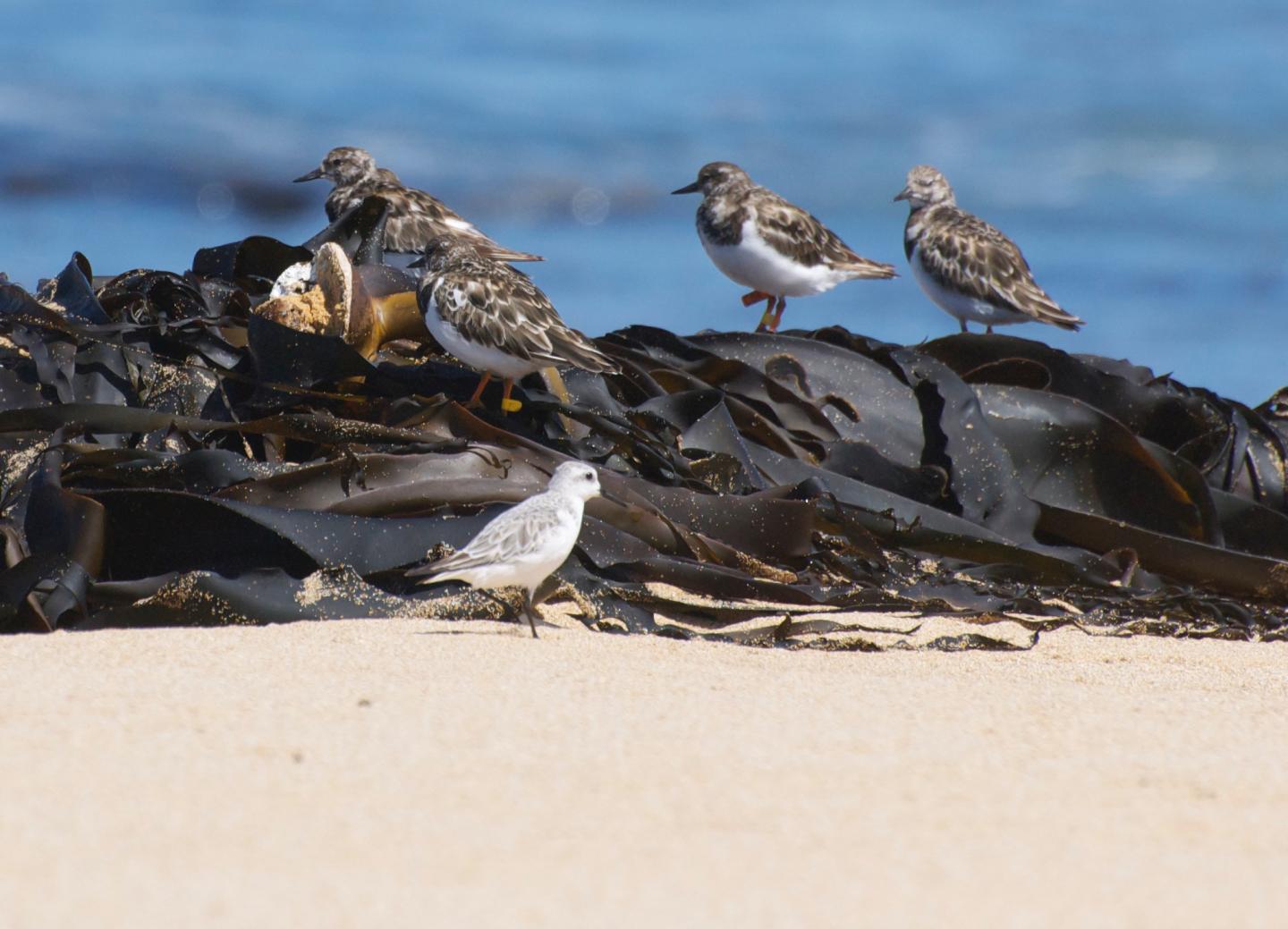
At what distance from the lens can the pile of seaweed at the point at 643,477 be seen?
3.23 metres

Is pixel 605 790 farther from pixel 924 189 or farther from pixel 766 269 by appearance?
pixel 924 189

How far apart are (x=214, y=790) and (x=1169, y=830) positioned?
115cm

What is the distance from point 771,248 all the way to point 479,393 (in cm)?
361

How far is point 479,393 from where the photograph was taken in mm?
4617

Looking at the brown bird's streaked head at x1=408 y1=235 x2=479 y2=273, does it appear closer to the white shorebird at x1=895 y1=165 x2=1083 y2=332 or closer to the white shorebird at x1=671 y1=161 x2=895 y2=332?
the white shorebird at x1=671 y1=161 x2=895 y2=332

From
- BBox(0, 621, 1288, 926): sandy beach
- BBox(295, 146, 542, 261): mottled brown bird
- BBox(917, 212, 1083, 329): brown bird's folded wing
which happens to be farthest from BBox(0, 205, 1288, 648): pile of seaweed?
BBox(917, 212, 1083, 329): brown bird's folded wing

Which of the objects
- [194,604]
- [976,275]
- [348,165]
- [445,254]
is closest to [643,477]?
[194,604]

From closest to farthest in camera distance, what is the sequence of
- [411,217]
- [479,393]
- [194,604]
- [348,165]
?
1. [194,604]
2. [479,393]
3. [411,217]
4. [348,165]

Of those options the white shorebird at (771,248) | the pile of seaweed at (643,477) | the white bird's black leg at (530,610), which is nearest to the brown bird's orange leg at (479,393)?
the pile of seaweed at (643,477)

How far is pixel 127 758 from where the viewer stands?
1911 mm

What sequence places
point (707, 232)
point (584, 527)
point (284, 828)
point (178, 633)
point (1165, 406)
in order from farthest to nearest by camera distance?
point (707, 232)
point (1165, 406)
point (584, 527)
point (178, 633)
point (284, 828)

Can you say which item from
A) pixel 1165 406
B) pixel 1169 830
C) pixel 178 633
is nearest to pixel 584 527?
pixel 178 633

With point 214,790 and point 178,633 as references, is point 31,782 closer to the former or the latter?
point 214,790

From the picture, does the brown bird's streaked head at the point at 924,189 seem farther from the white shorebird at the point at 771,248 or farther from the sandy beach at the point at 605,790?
the sandy beach at the point at 605,790
